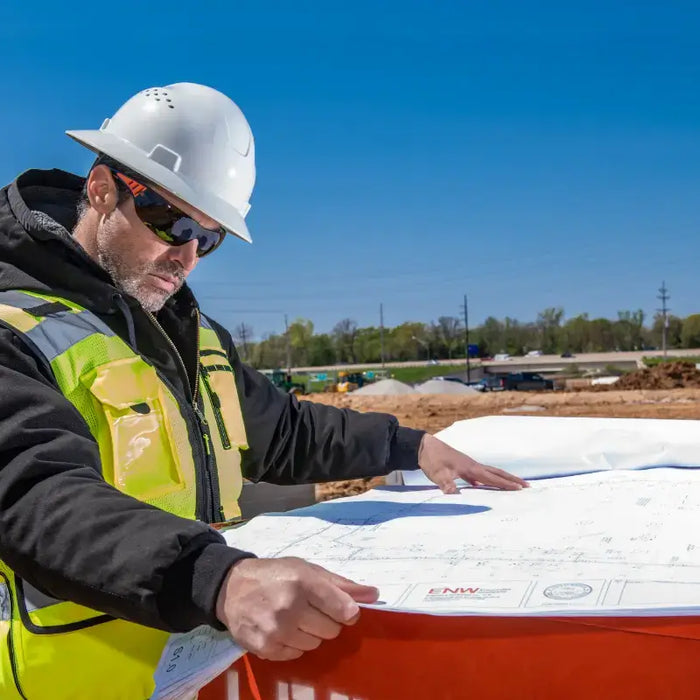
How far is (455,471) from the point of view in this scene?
7.62 ft

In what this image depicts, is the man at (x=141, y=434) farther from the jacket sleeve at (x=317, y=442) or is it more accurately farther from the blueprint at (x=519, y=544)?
the blueprint at (x=519, y=544)

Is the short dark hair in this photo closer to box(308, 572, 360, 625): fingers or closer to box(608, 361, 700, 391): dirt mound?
box(308, 572, 360, 625): fingers

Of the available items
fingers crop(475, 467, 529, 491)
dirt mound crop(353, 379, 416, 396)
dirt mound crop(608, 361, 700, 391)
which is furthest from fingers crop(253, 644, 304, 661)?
dirt mound crop(353, 379, 416, 396)

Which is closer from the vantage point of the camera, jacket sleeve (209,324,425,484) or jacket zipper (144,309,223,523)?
jacket zipper (144,309,223,523)

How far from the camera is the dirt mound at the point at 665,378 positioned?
30906mm

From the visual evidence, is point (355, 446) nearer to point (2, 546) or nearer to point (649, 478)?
point (649, 478)

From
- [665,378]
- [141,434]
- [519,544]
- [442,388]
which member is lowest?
[442,388]

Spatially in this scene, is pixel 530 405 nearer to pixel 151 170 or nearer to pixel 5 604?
pixel 151 170

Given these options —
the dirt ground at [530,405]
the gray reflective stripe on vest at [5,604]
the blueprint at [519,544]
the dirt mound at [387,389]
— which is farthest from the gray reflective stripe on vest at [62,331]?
the dirt mound at [387,389]

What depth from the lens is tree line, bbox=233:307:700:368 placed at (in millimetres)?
95375

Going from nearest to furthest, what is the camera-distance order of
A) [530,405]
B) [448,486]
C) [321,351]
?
1. [448,486]
2. [530,405]
3. [321,351]

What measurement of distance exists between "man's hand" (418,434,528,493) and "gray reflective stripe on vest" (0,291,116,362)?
1.03 meters

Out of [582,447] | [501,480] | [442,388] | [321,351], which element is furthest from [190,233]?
[321,351]

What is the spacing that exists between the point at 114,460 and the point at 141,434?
0.25 feet
